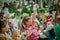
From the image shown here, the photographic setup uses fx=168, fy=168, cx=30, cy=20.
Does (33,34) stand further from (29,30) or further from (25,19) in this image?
(25,19)

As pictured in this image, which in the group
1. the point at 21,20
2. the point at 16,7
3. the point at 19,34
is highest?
the point at 16,7

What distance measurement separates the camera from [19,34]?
5.32 feet

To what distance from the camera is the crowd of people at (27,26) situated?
5.27 ft

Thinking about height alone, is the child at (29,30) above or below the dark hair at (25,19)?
below

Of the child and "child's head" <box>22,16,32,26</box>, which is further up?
"child's head" <box>22,16,32,26</box>

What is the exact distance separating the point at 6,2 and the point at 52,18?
47cm

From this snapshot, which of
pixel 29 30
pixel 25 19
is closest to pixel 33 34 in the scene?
pixel 29 30

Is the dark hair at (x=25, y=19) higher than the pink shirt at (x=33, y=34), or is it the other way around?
the dark hair at (x=25, y=19)

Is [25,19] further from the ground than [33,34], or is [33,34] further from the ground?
[25,19]

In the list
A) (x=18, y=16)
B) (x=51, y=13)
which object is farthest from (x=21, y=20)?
(x=51, y=13)

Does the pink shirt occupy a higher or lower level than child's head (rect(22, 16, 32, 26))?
lower

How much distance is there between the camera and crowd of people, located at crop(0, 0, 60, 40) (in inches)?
63.3

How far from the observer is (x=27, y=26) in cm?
162

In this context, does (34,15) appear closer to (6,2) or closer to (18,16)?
(18,16)
